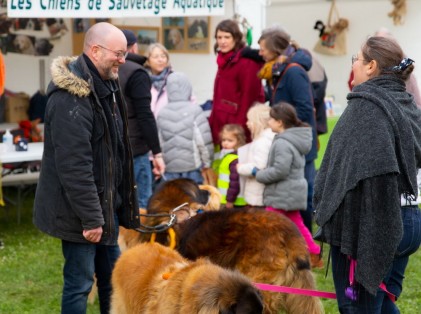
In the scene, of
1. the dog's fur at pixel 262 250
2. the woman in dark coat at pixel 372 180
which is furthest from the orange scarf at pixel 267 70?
the woman in dark coat at pixel 372 180

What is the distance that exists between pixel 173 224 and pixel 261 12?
4.06 meters

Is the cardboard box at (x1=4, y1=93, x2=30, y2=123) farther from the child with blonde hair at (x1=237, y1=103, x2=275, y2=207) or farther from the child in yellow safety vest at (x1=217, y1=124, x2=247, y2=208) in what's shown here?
the child with blonde hair at (x1=237, y1=103, x2=275, y2=207)

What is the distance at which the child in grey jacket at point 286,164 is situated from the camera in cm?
624

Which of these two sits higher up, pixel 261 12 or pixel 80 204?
pixel 261 12

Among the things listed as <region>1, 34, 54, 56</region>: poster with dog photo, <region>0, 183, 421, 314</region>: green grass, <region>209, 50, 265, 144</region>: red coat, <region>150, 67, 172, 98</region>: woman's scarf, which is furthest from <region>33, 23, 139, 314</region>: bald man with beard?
<region>1, 34, 54, 56</region>: poster with dog photo

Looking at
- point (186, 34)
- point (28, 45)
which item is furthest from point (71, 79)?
point (28, 45)

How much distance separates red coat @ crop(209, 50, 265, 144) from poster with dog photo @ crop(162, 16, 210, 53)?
1.53m

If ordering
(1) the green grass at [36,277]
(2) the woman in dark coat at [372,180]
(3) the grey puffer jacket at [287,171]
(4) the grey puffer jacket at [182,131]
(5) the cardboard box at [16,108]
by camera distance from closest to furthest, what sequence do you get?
1. (2) the woman in dark coat at [372,180]
2. (1) the green grass at [36,277]
3. (3) the grey puffer jacket at [287,171]
4. (4) the grey puffer jacket at [182,131]
5. (5) the cardboard box at [16,108]

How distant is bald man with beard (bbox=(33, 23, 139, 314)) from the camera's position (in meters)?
3.78

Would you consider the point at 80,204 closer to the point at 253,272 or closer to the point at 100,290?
the point at 100,290

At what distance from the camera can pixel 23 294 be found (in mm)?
5918

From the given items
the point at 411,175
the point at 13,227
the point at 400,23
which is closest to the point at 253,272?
the point at 411,175

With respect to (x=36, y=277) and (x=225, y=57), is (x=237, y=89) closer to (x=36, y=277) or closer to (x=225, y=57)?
(x=225, y=57)

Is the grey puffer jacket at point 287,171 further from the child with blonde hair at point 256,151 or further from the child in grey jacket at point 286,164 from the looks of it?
the child with blonde hair at point 256,151
